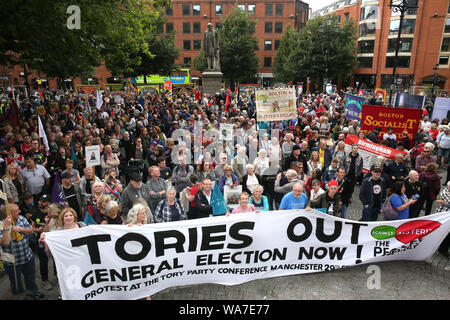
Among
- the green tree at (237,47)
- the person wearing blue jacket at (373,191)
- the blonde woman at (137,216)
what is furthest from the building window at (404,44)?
the blonde woman at (137,216)

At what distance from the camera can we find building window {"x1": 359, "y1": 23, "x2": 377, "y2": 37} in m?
48.2

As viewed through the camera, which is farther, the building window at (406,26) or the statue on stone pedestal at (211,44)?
the building window at (406,26)

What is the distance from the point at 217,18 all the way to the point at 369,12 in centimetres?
2493

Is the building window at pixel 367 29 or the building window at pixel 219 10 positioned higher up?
the building window at pixel 219 10

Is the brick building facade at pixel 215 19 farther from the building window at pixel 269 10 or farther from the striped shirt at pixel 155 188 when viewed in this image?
the striped shirt at pixel 155 188

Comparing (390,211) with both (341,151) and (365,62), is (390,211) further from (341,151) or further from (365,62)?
(365,62)

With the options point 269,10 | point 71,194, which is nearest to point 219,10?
point 269,10

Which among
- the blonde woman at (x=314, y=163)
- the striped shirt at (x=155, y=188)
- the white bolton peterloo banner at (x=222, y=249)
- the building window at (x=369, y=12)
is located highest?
the building window at (x=369, y=12)

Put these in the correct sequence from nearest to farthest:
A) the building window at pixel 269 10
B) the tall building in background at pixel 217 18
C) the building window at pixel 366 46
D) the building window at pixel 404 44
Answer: the building window at pixel 404 44
the building window at pixel 366 46
the tall building in background at pixel 217 18
the building window at pixel 269 10

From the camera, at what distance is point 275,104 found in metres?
10.2

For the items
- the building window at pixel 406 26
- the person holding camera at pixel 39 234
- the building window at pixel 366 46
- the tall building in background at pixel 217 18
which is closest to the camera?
the person holding camera at pixel 39 234

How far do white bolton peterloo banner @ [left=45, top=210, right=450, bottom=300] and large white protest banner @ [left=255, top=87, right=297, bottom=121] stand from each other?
5.70 m

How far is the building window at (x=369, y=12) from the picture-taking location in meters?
47.6

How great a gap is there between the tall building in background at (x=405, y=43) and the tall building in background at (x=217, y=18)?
39.0 feet
